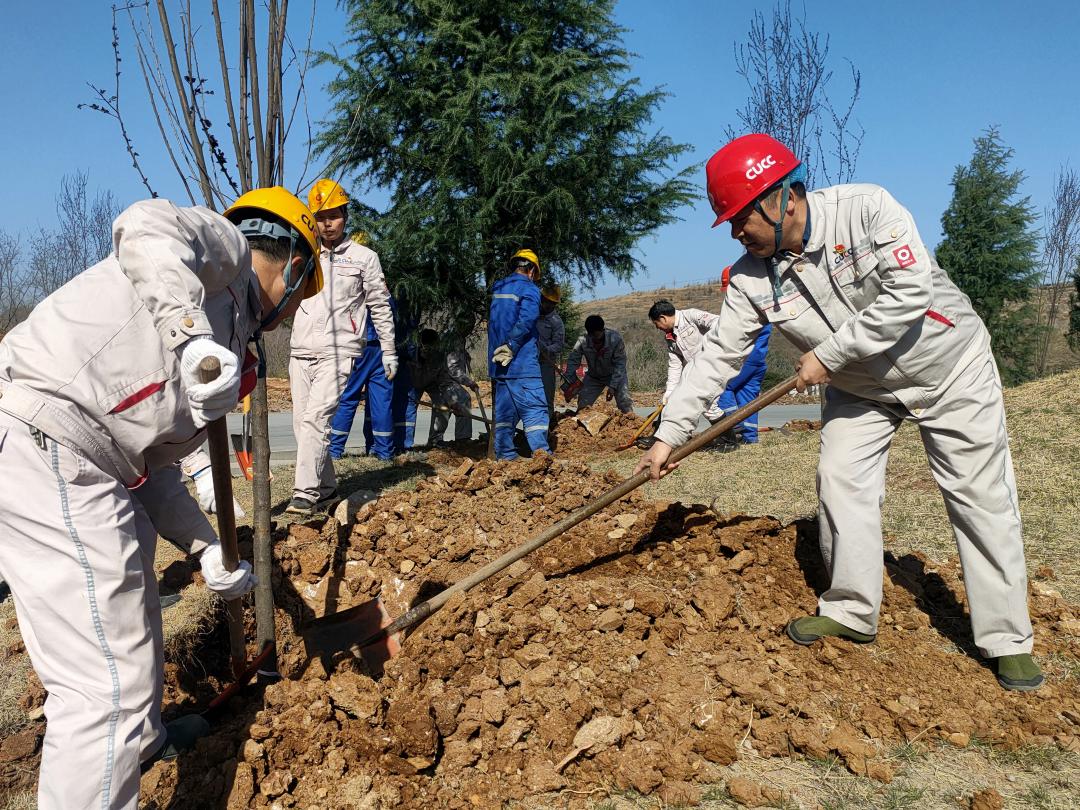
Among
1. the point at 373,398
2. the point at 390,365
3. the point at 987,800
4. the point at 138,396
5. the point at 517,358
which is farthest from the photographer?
the point at 373,398

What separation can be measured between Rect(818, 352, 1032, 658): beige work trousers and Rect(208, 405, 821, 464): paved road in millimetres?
6474

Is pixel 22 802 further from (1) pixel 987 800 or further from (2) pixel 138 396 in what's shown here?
(1) pixel 987 800

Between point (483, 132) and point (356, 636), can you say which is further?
point (483, 132)

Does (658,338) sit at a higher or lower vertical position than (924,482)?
higher

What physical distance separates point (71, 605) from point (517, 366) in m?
5.92

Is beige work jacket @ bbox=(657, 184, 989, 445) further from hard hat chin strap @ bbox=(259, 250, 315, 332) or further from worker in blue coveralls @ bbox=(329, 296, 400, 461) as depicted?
worker in blue coveralls @ bbox=(329, 296, 400, 461)

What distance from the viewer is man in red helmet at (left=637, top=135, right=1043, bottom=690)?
3.06 metres

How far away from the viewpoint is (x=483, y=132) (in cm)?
854

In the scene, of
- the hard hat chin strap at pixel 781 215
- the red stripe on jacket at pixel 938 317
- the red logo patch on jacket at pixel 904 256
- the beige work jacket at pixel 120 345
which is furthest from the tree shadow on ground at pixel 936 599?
the beige work jacket at pixel 120 345

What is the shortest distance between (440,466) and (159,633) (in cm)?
588

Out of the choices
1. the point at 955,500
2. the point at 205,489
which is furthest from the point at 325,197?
the point at 955,500

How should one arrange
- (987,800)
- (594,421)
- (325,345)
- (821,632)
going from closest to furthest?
1. (987,800)
2. (821,632)
3. (325,345)
4. (594,421)

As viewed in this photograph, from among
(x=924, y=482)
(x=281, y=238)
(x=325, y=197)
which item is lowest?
(x=924, y=482)

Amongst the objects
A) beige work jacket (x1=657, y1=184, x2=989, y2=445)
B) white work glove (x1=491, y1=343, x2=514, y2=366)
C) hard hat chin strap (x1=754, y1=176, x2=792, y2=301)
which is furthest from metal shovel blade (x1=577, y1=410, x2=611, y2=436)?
hard hat chin strap (x1=754, y1=176, x2=792, y2=301)
